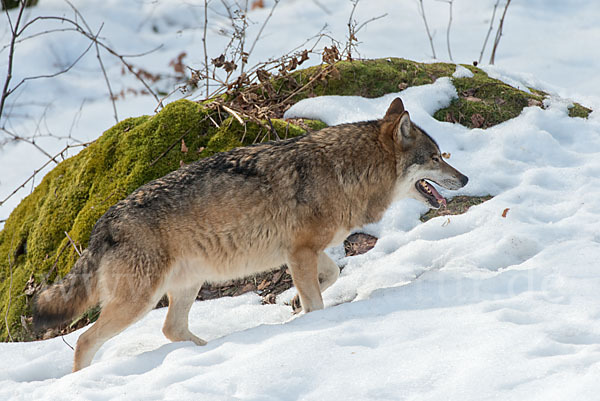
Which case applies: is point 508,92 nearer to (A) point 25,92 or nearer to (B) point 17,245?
(B) point 17,245

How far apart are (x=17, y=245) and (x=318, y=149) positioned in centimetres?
437

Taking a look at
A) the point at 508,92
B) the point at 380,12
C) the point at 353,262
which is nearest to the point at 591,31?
the point at 380,12

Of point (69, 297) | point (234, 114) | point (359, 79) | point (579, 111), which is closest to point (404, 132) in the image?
point (234, 114)

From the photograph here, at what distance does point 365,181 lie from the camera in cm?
538

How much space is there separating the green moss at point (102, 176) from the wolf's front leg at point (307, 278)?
2169 mm

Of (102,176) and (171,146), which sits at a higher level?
(171,146)

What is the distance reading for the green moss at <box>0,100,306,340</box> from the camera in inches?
261

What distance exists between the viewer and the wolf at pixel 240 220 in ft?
15.7

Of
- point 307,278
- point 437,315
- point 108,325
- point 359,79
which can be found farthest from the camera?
point 359,79

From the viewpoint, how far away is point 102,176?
701 centimetres

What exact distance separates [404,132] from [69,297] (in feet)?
11.0

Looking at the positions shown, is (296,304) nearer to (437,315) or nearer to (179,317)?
(179,317)

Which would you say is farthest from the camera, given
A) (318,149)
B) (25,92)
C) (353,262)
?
(25,92)

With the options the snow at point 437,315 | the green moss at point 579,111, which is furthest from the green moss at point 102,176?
the green moss at point 579,111
